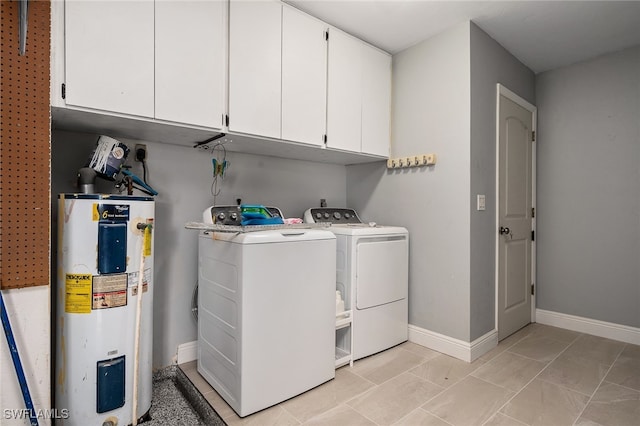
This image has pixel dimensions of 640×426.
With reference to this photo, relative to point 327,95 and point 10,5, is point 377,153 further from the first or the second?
point 10,5

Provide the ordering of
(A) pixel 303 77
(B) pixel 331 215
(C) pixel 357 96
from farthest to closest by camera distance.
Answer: (B) pixel 331 215, (C) pixel 357 96, (A) pixel 303 77

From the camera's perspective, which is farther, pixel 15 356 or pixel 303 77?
pixel 303 77

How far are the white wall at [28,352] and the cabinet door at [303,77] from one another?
1.57 m

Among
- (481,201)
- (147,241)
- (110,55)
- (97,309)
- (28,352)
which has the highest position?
(110,55)

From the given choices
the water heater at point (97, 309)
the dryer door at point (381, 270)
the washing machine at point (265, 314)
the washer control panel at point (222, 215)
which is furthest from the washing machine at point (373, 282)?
the water heater at point (97, 309)

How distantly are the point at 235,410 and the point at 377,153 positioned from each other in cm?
213

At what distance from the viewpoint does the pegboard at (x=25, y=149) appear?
52.0 inches

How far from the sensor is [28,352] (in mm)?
1361

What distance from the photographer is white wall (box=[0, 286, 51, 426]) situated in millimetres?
1311

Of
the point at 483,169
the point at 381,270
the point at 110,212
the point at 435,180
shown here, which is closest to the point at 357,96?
the point at 435,180

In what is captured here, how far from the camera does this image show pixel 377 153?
2797 mm

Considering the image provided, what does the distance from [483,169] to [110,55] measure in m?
2.53

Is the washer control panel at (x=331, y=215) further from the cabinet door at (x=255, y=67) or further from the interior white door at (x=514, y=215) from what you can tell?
the interior white door at (x=514, y=215)

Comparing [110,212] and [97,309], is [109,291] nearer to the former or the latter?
[97,309]
